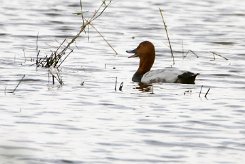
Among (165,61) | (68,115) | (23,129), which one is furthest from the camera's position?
(165,61)

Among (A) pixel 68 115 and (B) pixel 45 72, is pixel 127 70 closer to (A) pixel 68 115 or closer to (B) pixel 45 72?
(B) pixel 45 72

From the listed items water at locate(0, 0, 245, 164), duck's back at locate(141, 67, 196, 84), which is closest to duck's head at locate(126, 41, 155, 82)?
water at locate(0, 0, 245, 164)

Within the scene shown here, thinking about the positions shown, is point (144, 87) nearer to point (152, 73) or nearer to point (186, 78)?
point (152, 73)

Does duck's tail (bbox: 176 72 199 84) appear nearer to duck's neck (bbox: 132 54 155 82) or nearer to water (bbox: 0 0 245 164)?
water (bbox: 0 0 245 164)

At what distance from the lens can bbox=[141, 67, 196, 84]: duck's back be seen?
15.0 metres

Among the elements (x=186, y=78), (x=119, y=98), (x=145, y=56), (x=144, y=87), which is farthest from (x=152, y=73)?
(x=119, y=98)

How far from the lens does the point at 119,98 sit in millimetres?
13711

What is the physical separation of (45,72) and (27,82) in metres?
0.92

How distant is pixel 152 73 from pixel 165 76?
428mm

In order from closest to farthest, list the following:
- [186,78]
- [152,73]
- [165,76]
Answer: [186,78], [165,76], [152,73]

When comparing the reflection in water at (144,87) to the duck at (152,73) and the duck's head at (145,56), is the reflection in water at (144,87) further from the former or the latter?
the duck's head at (145,56)

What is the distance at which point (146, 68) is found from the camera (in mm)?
16500

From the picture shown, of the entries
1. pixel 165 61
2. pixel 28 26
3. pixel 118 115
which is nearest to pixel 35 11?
pixel 28 26

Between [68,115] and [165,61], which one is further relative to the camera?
[165,61]
